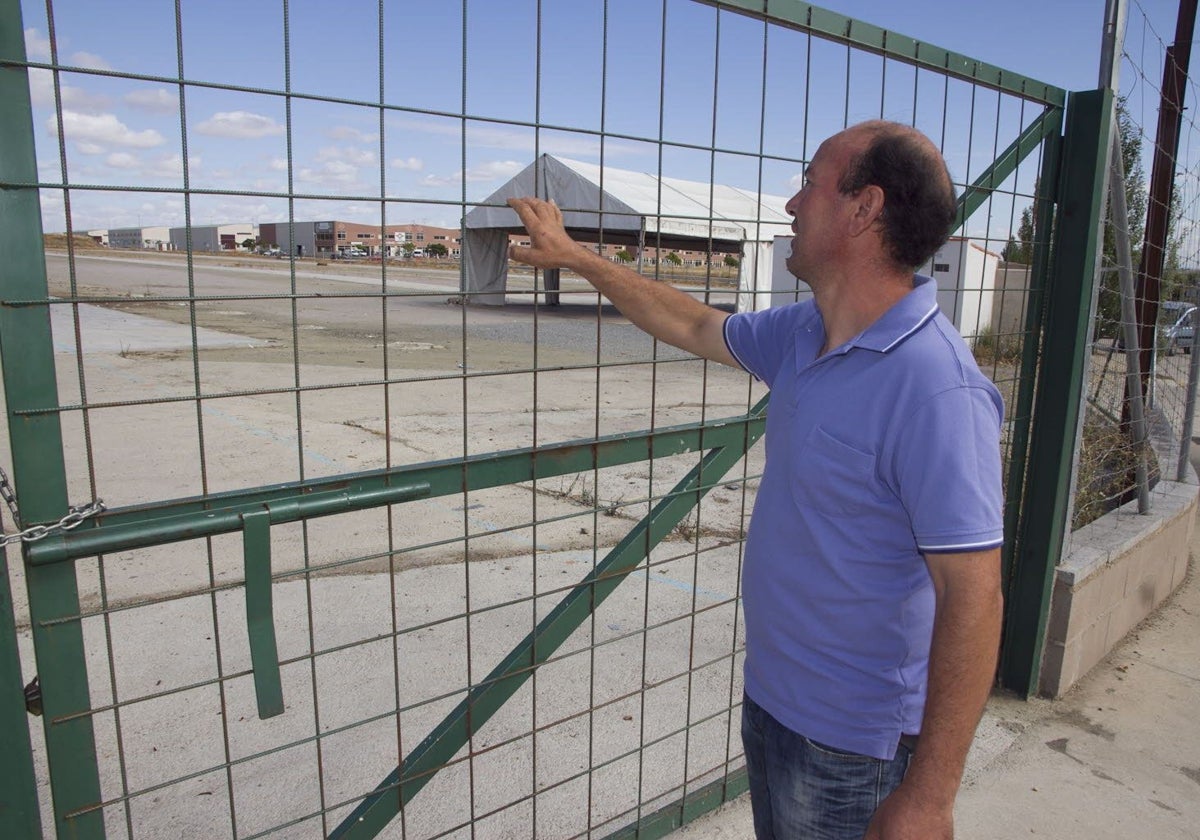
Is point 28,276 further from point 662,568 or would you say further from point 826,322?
point 662,568

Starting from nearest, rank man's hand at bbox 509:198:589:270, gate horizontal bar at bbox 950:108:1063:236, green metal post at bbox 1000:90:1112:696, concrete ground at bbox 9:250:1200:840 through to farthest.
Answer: man's hand at bbox 509:198:589:270
concrete ground at bbox 9:250:1200:840
gate horizontal bar at bbox 950:108:1063:236
green metal post at bbox 1000:90:1112:696

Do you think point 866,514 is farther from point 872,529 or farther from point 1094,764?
point 1094,764

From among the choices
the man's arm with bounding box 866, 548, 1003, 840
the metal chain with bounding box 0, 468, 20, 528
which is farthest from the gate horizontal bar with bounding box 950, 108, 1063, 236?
the metal chain with bounding box 0, 468, 20, 528

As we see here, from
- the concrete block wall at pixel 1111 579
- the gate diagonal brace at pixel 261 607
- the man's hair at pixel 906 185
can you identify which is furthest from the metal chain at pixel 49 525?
the concrete block wall at pixel 1111 579

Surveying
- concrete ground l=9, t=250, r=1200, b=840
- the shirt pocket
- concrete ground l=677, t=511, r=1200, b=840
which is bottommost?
concrete ground l=677, t=511, r=1200, b=840

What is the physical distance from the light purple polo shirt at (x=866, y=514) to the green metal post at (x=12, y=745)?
4.69 ft

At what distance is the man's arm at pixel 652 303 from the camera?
7.11 feet

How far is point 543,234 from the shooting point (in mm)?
2088

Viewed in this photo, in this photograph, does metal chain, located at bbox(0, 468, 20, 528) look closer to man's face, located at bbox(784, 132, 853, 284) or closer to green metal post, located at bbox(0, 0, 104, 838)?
green metal post, located at bbox(0, 0, 104, 838)

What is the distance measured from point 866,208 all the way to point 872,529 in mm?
607

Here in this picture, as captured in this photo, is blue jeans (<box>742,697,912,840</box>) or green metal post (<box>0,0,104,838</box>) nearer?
green metal post (<box>0,0,104,838</box>)

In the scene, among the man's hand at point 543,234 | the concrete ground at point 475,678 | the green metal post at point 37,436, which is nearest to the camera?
the green metal post at point 37,436

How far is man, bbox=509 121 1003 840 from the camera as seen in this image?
1477 mm

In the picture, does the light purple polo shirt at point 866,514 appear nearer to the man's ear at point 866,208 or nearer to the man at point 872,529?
the man at point 872,529
